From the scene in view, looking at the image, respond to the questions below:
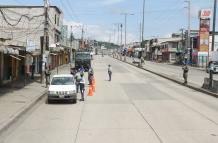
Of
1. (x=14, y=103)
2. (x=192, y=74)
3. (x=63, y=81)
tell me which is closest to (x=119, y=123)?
(x=14, y=103)

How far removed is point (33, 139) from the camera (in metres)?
14.8

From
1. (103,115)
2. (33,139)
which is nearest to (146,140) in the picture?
(33,139)

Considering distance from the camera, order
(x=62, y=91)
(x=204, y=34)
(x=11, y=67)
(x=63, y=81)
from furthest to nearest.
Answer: (x=204, y=34), (x=11, y=67), (x=63, y=81), (x=62, y=91)

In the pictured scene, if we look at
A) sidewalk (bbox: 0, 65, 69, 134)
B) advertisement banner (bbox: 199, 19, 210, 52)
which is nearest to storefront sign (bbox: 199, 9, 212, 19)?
advertisement banner (bbox: 199, 19, 210, 52)

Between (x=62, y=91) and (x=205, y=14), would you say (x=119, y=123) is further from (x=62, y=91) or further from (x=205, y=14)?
(x=205, y=14)

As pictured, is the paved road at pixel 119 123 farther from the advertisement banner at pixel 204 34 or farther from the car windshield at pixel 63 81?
the advertisement banner at pixel 204 34

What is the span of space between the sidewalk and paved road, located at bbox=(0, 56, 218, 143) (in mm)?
344

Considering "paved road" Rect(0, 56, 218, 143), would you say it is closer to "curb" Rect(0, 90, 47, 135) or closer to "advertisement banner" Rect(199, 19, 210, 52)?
"curb" Rect(0, 90, 47, 135)

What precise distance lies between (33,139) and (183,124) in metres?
6.18

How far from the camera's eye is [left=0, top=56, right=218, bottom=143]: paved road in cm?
1505

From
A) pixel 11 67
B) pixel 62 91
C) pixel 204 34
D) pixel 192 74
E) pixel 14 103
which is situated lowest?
pixel 192 74

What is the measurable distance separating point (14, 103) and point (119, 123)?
7.96 metres

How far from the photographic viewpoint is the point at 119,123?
18469 mm

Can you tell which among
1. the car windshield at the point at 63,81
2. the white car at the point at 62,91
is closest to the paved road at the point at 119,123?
the white car at the point at 62,91
